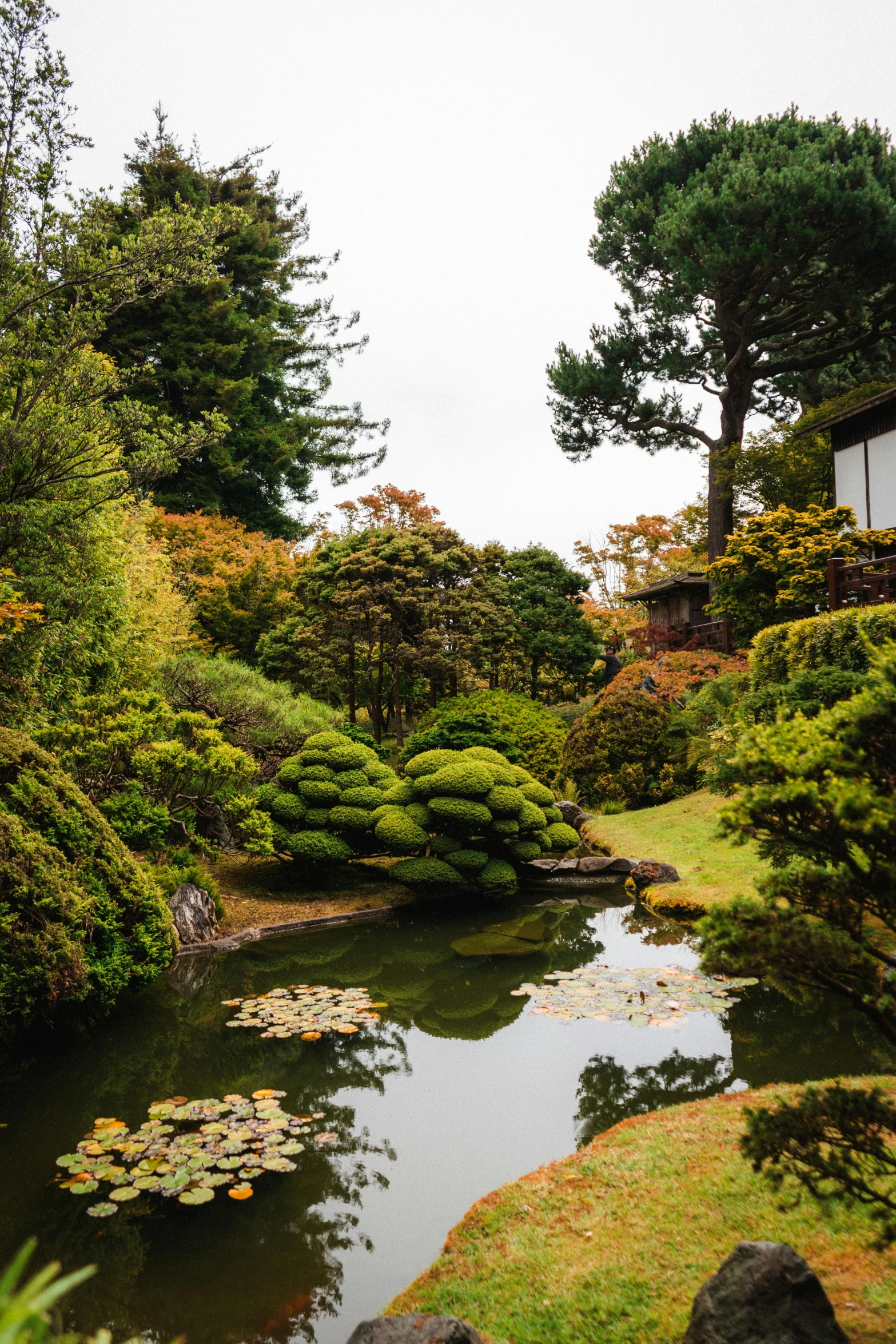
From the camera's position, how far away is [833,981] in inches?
109

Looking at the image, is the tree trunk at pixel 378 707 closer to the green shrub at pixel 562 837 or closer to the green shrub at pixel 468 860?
the green shrub at pixel 562 837

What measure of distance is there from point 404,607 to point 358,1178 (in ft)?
42.0

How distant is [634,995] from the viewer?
6840 mm

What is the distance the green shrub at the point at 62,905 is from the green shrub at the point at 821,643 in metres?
6.50

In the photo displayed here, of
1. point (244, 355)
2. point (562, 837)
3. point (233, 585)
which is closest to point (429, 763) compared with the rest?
point (562, 837)

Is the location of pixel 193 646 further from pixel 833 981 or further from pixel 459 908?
pixel 833 981

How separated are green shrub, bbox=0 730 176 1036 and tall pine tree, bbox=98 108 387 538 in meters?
18.1

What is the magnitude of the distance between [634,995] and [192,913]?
4646 mm

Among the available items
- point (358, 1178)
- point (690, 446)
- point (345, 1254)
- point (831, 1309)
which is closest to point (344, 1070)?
point (358, 1178)

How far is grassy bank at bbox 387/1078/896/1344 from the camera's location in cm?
296

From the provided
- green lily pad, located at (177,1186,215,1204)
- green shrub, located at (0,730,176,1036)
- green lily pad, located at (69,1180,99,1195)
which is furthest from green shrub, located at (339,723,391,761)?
green lily pad, located at (177,1186,215,1204)

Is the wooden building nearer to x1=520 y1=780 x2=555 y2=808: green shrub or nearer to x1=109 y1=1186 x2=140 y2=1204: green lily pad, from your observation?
x1=520 y1=780 x2=555 y2=808: green shrub

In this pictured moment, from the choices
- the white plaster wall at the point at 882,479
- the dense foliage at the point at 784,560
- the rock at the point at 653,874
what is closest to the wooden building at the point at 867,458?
the white plaster wall at the point at 882,479

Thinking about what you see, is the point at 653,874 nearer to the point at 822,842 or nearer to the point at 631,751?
the point at 631,751
